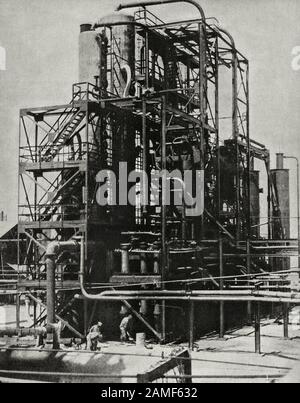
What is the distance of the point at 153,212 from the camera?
28.8 meters

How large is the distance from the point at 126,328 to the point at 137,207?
674 centimetres

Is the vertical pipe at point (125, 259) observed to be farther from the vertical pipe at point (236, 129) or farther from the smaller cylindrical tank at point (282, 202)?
the smaller cylindrical tank at point (282, 202)

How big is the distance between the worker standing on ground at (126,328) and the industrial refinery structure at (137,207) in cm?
38

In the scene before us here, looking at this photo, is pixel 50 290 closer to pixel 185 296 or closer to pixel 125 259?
pixel 185 296

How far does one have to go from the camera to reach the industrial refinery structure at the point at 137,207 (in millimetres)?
23375

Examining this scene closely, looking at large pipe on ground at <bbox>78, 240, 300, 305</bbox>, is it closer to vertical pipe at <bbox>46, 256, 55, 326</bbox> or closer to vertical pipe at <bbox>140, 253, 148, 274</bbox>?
vertical pipe at <bbox>140, 253, 148, 274</bbox>

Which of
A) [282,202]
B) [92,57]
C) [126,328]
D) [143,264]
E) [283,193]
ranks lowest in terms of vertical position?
[126,328]

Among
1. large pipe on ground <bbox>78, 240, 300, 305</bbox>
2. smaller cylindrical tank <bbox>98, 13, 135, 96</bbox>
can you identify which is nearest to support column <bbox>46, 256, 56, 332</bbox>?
large pipe on ground <bbox>78, 240, 300, 305</bbox>

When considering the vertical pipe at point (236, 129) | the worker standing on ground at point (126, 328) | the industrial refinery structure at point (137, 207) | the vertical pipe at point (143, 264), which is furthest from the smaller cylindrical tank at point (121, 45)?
the worker standing on ground at point (126, 328)

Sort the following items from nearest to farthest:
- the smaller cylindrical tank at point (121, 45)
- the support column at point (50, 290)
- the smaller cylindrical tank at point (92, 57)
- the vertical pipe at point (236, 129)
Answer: the support column at point (50, 290) < the smaller cylindrical tank at point (92, 57) < the smaller cylindrical tank at point (121, 45) < the vertical pipe at point (236, 129)

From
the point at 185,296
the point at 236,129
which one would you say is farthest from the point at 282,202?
the point at 185,296

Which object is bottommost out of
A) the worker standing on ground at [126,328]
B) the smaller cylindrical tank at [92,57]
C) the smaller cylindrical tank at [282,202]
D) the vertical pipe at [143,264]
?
the worker standing on ground at [126,328]

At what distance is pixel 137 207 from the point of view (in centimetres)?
2780

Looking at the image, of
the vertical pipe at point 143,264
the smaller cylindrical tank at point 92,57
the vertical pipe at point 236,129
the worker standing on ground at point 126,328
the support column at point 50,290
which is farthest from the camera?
the vertical pipe at point 236,129
